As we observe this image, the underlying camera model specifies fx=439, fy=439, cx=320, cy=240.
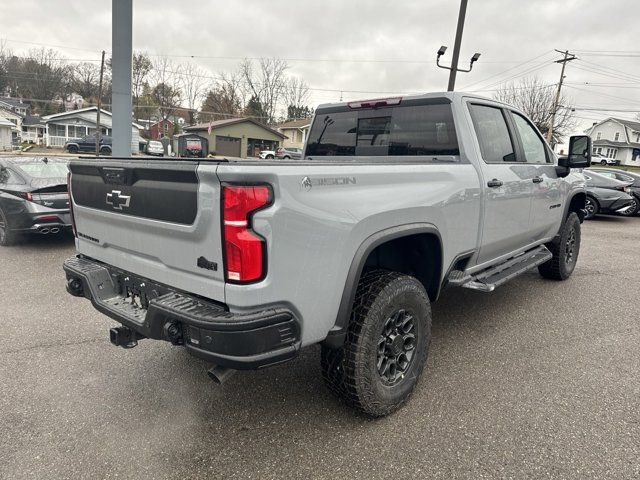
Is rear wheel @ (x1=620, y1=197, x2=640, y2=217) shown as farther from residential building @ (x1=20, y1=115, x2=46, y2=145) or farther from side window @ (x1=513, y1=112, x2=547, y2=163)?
residential building @ (x1=20, y1=115, x2=46, y2=145)

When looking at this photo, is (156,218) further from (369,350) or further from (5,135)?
(5,135)

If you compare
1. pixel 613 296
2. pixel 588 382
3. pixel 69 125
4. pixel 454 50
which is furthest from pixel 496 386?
pixel 69 125

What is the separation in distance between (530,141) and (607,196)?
10.3 meters

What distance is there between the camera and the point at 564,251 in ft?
18.5

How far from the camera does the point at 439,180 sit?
2943 mm

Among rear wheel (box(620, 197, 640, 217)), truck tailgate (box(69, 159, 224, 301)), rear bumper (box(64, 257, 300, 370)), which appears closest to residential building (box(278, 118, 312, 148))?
rear wheel (box(620, 197, 640, 217))

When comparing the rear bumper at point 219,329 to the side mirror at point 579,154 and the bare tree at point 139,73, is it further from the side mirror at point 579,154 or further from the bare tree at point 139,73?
the bare tree at point 139,73

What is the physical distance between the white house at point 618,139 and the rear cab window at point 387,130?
3019 inches

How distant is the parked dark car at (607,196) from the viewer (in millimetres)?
12562

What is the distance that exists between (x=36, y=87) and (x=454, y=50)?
71.5 m

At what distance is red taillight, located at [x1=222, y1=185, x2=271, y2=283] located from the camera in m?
1.91

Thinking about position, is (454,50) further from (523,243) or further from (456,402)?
(456,402)

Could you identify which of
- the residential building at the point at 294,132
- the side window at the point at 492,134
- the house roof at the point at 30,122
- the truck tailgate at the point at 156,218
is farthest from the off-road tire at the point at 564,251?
the house roof at the point at 30,122

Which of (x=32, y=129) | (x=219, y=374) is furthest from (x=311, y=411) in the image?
(x=32, y=129)
